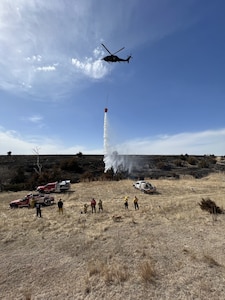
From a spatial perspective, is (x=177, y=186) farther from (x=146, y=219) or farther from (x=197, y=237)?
(x=197, y=237)

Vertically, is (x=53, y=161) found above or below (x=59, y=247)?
above

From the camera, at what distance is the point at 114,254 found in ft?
49.4

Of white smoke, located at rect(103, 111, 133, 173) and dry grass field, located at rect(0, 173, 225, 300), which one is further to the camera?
white smoke, located at rect(103, 111, 133, 173)

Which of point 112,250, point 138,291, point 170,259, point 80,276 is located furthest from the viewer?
point 112,250

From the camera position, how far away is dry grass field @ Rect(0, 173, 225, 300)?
1108 centimetres

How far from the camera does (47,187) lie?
39.0 metres

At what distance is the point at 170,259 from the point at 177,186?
1102 inches

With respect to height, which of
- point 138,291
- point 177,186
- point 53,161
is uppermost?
point 53,161

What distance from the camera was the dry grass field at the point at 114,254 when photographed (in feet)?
36.3

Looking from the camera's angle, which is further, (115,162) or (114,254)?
(115,162)

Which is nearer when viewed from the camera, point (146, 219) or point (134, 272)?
point (134, 272)

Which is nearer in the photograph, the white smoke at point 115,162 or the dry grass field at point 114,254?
the dry grass field at point 114,254

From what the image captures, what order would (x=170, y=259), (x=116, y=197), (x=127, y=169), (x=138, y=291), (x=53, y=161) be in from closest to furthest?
(x=138, y=291)
(x=170, y=259)
(x=116, y=197)
(x=127, y=169)
(x=53, y=161)

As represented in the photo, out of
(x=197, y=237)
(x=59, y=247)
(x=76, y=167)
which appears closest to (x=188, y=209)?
(x=197, y=237)
